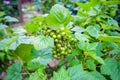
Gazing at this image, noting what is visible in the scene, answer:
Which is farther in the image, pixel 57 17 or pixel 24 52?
pixel 24 52

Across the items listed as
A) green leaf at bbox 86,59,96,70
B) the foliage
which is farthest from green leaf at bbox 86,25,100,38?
green leaf at bbox 86,59,96,70

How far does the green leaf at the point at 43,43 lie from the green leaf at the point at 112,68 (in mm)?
236

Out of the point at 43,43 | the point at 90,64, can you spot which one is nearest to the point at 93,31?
the point at 90,64

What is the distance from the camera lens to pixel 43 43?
32.4 inches

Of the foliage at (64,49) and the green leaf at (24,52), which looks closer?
the foliage at (64,49)

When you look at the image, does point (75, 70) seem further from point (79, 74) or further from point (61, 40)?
point (61, 40)

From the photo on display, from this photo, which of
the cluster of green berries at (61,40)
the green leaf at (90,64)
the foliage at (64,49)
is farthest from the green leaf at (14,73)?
the green leaf at (90,64)

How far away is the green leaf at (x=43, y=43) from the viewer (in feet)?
2.68

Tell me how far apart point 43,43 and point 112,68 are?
0.29 m

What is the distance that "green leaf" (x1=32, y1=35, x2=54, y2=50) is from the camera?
0.82 m

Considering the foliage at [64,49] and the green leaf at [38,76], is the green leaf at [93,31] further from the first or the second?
the green leaf at [38,76]

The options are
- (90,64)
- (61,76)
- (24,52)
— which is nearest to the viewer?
(61,76)

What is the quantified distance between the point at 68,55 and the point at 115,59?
0.19m

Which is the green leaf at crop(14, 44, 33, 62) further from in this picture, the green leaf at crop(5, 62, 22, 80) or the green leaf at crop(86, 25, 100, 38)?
the green leaf at crop(86, 25, 100, 38)
